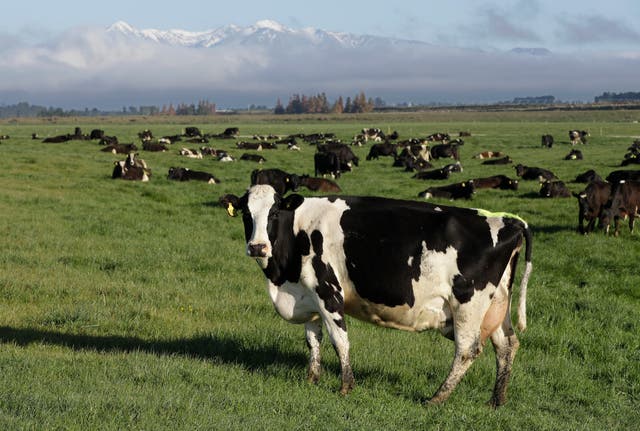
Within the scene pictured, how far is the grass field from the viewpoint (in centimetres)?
670

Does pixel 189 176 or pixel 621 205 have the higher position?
pixel 621 205

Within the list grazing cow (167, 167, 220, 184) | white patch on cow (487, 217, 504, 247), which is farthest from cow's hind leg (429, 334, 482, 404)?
grazing cow (167, 167, 220, 184)

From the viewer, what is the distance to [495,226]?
7816mm

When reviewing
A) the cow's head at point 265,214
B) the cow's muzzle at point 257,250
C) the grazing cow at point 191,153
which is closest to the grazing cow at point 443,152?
the grazing cow at point 191,153

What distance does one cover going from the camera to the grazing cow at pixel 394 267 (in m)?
7.62

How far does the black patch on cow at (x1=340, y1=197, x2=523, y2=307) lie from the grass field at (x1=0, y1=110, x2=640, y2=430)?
1.20 meters

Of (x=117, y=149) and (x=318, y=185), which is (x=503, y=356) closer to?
(x=318, y=185)

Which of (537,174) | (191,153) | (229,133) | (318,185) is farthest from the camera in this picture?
(229,133)

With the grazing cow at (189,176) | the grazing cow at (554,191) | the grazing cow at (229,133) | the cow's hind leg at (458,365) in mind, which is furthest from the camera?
the grazing cow at (229,133)

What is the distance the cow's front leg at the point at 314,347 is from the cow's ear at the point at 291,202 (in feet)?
4.51

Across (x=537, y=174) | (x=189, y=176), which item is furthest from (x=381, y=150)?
(x=189, y=176)

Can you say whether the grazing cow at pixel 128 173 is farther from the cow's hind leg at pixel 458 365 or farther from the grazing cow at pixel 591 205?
the cow's hind leg at pixel 458 365

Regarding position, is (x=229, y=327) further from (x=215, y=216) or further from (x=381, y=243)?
(x=215, y=216)

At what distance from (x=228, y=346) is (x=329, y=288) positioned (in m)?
2.16
